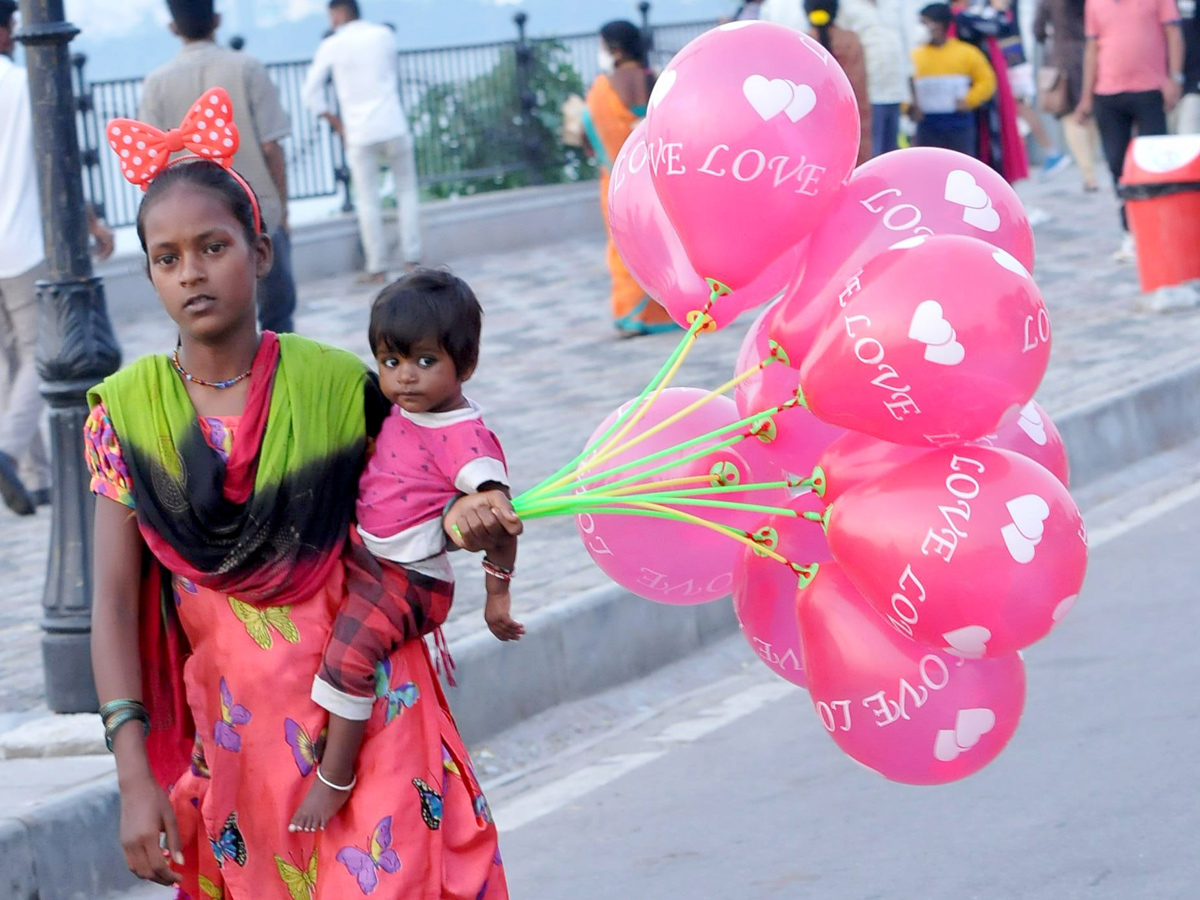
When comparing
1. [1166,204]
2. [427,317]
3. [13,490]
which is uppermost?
[427,317]

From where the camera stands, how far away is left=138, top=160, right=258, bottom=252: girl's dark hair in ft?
8.89

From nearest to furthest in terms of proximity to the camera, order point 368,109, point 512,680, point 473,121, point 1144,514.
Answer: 1. point 512,680
2. point 1144,514
3. point 368,109
4. point 473,121

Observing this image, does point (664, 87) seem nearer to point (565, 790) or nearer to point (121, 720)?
point (121, 720)

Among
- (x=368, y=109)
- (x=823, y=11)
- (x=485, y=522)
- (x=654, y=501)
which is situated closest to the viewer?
(x=485, y=522)


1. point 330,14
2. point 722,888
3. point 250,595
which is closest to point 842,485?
point 250,595

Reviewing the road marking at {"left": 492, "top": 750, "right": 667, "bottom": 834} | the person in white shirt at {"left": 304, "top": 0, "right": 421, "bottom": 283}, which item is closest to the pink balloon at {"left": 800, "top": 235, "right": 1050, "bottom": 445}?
the road marking at {"left": 492, "top": 750, "right": 667, "bottom": 834}

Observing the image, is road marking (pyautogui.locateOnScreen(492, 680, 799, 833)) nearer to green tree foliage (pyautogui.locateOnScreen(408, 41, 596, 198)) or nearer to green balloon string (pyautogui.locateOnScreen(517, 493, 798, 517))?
green balloon string (pyautogui.locateOnScreen(517, 493, 798, 517))

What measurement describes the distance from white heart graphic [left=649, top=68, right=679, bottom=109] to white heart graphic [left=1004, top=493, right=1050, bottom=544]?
0.85 metres

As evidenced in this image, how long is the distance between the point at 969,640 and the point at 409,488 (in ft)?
2.70

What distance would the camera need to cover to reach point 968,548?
2596 millimetres

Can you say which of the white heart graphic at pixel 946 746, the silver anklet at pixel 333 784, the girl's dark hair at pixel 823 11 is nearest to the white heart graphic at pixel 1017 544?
the white heart graphic at pixel 946 746

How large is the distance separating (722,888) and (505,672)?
4.59 ft

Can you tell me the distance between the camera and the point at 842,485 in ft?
9.21

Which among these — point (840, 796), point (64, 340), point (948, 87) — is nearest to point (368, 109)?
point (948, 87)
